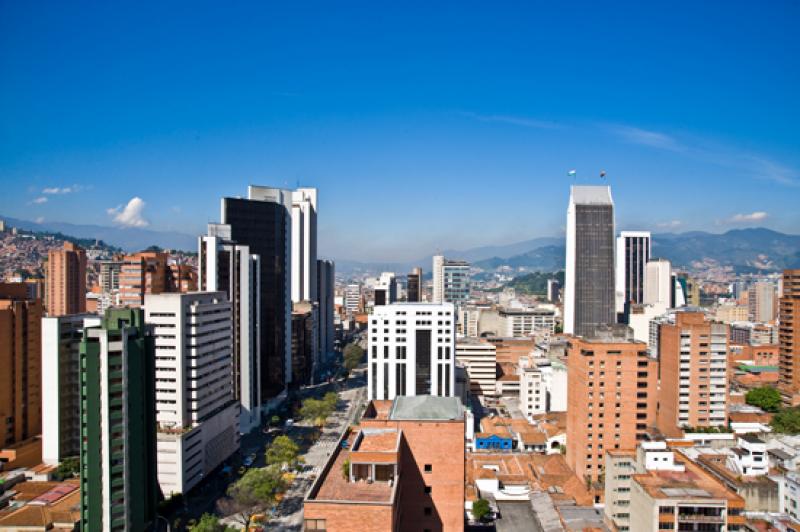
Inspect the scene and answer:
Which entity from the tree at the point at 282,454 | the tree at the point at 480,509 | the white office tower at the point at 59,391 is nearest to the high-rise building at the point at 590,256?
the tree at the point at 480,509

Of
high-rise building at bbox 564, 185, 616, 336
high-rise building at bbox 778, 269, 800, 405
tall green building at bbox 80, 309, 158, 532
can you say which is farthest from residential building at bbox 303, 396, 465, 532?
high-rise building at bbox 564, 185, 616, 336

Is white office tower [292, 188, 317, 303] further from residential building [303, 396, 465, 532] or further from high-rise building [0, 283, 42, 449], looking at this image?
residential building [303, 396, 465, 532]

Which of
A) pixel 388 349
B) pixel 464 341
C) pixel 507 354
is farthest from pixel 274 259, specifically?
pixel 507 354

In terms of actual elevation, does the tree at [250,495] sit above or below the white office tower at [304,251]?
below

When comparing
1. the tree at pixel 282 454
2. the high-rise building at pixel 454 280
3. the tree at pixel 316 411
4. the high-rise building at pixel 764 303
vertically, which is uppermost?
the high-rise building at pixel 454 280

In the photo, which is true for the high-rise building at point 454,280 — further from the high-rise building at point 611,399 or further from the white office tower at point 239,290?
the high-rise building at point 611,399

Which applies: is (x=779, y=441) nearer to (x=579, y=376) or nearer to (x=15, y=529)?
(x=579, y=376)

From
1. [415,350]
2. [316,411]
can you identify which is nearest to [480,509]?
[415,350]
